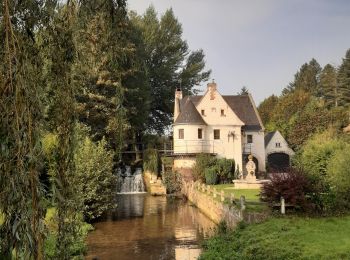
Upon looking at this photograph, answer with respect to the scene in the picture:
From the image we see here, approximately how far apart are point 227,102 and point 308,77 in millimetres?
58582

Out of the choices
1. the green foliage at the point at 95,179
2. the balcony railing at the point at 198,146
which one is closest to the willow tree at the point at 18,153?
the green foliage at the point at 95,179

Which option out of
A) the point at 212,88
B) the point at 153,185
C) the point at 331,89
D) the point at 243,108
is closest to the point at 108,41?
the point at 153,185

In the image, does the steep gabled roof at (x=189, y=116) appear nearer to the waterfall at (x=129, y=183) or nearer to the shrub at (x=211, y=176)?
the shrub at (x=211, y=176)

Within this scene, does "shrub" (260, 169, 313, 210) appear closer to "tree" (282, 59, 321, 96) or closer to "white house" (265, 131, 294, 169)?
"white house" (265, 131, 294, 169)

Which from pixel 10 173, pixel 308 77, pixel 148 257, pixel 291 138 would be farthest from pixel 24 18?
pixel 308 77

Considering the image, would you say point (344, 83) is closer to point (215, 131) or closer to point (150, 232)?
point (215, 131)

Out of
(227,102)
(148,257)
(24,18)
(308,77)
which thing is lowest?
(148,257)

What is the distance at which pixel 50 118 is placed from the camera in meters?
5.07

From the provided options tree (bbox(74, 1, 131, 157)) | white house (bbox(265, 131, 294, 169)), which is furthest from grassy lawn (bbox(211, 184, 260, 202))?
tree (bbox(74, 1, 131, 157))

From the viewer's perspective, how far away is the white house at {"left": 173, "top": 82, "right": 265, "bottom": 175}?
45812 mm

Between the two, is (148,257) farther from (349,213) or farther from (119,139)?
(119,139)

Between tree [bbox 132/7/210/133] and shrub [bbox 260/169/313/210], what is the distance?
129 ft

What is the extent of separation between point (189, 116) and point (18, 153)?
140 feet

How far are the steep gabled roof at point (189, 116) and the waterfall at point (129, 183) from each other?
7.31m
